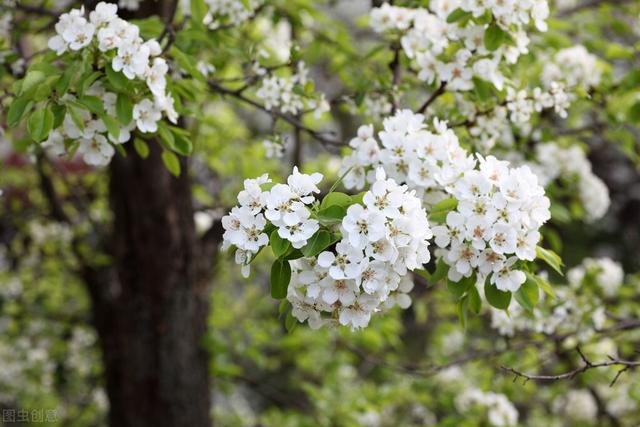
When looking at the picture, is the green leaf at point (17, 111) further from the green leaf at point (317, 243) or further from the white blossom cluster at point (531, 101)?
the white blossom cluster at point (531, 101)

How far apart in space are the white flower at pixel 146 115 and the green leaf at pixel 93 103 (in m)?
0.11

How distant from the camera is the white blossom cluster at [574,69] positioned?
3.20m

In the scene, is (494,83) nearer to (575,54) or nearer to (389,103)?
(389,103)

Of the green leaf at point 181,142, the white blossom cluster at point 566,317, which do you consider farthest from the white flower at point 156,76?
the white blossom cluster at point 566,317

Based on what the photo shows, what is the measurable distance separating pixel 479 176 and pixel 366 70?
2.10 meters

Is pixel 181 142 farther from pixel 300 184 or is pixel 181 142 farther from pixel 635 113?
pixel 635 113

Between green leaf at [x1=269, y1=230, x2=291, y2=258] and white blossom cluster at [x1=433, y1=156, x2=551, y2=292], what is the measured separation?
0.43 m

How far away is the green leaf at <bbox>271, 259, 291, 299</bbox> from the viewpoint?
64.1 inches

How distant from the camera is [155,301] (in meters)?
3.51

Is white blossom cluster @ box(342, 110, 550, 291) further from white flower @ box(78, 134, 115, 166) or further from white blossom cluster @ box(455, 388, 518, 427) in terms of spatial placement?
white blossom cluster @ box(455, 388, 518, 427)

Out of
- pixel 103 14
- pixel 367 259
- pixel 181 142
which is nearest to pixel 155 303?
pixel 181 142

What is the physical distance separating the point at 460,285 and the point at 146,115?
42.0 inches

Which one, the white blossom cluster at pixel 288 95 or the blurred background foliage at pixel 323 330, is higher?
the white blossom cluster at pixel 288 95

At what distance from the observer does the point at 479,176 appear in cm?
172
